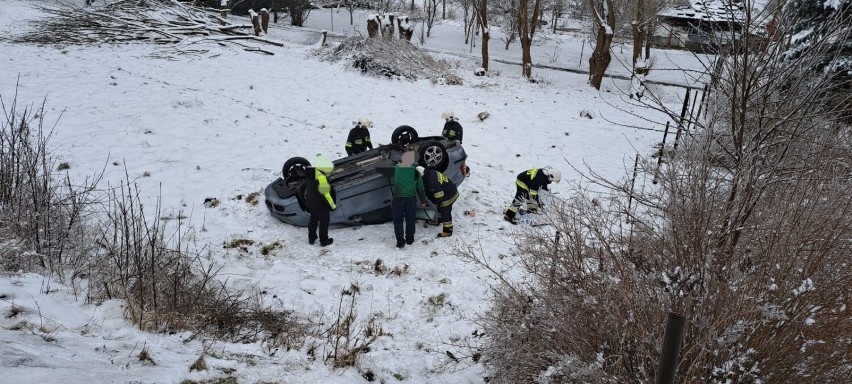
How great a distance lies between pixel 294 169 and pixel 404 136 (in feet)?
7.27

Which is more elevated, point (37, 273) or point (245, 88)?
point (245, 88)

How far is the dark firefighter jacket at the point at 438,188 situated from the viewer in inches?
291

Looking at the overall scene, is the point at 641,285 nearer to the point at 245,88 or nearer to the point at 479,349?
the point at 479,349

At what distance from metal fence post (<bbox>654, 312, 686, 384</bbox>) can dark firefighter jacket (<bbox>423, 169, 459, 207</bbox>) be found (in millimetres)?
5296

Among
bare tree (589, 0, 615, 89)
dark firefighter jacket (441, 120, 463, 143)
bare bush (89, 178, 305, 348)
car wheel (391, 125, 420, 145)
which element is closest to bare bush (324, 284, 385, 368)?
bare bush (89, 178, 305, 348)

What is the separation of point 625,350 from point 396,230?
4.27 m

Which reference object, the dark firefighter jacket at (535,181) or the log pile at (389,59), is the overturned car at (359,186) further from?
the log pile at (389,59)

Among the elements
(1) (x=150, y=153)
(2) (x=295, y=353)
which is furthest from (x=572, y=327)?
(1) (x=150, y=153)

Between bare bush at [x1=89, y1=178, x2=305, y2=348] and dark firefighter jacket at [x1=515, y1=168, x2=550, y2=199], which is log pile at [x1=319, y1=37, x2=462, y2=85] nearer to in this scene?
dark firefighter jacket at [x1=515, y1=168, x2=550, y2=199]

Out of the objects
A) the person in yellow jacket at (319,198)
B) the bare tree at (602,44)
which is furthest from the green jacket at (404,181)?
the bare tree at (602,44)

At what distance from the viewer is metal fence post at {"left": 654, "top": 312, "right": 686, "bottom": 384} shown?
6.91 feet

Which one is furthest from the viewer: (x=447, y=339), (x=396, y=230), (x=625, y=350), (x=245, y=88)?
(x=245, y=88)

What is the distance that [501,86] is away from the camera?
59.3ft

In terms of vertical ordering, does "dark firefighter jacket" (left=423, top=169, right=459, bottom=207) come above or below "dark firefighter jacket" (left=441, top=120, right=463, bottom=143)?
below
